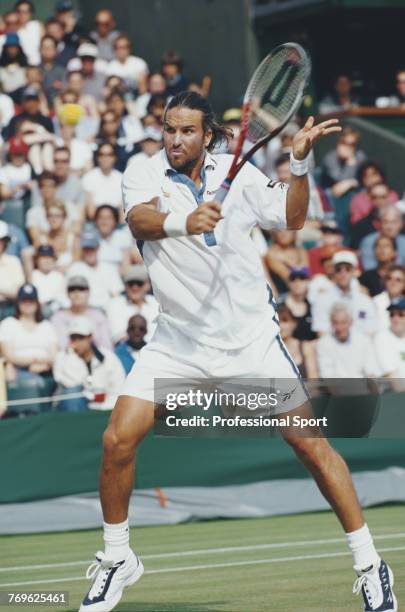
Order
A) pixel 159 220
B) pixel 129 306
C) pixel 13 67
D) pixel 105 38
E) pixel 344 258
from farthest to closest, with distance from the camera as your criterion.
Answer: pixel 105 38 → pixel 13 67 → pixel 344 258 → pixel 129 306 → pixel 159 220

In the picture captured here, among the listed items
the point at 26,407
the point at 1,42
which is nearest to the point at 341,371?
the point at 26,407

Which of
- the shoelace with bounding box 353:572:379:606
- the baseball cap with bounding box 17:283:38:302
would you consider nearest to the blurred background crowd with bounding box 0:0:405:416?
the baseball cap with bounding box 17:283:38:302

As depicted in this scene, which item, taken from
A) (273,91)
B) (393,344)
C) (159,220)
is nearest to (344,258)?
(393,344)

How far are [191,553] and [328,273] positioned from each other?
595cm

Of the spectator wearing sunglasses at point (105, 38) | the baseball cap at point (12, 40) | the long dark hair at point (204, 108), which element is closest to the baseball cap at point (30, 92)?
the baseball cap at point (12, 40)

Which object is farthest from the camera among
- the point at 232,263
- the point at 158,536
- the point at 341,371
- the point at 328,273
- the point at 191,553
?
the point at 328,273

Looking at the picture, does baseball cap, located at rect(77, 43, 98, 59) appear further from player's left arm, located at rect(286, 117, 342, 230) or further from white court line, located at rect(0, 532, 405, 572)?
player's left arm, located at rect(286, 117, 342, 230)

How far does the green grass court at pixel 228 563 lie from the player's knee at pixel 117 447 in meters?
0.86

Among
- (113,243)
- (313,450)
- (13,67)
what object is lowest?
(113,243)

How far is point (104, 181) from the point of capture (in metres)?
16.4

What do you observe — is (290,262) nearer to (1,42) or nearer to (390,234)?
(390,234)

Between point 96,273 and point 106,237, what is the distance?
2.49ft

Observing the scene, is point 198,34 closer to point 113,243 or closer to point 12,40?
point 12,40

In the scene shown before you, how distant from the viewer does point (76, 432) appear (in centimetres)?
1168
